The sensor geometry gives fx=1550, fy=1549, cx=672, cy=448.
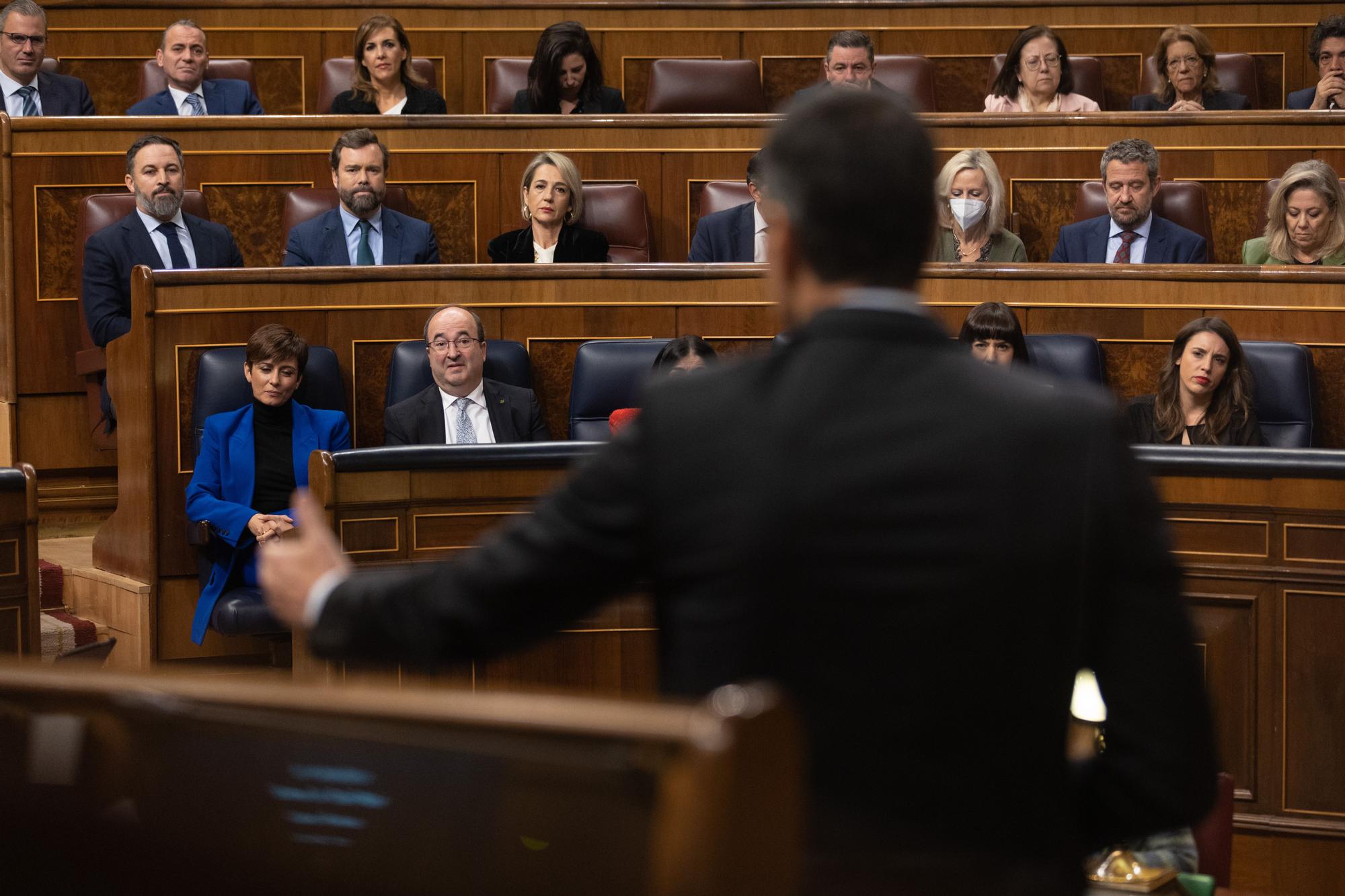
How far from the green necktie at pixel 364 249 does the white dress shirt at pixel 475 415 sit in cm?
49

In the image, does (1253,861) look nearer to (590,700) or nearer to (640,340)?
(640,340)

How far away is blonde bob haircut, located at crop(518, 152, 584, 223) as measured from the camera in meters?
2.86

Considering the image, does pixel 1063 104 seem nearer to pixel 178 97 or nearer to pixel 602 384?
pixel 602 384

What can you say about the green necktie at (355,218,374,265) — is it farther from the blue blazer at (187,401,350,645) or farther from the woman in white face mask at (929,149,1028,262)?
the woman in white face mask at (929,149,1028,262)

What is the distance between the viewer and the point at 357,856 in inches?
24.3

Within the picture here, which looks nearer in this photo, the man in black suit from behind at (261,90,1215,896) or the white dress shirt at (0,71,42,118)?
the man in black suit from behind at (261,90,1215,896)

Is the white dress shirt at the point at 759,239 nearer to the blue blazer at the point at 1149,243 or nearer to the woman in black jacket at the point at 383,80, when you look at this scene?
the blue blazer at the point at 1149,243

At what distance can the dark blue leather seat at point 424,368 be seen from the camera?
247 centimetres

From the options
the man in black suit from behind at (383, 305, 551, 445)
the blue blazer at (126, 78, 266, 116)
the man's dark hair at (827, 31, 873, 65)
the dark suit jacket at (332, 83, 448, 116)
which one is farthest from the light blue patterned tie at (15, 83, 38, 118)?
the man's dark hair at (827, 31, 873, 65)

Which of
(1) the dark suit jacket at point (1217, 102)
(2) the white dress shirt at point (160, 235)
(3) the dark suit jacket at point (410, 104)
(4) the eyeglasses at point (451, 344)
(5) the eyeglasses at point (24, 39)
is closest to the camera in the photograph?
(4) the eyeglasses at point (451, 344)

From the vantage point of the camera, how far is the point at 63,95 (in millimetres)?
3357

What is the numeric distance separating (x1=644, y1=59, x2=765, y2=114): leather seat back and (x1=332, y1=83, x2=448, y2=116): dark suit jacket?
490 millimetres

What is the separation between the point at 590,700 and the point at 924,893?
0.15 metres

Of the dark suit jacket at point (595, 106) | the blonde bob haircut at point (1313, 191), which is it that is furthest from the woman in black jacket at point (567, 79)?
the blonde bob haircut at point (1313, 191)
